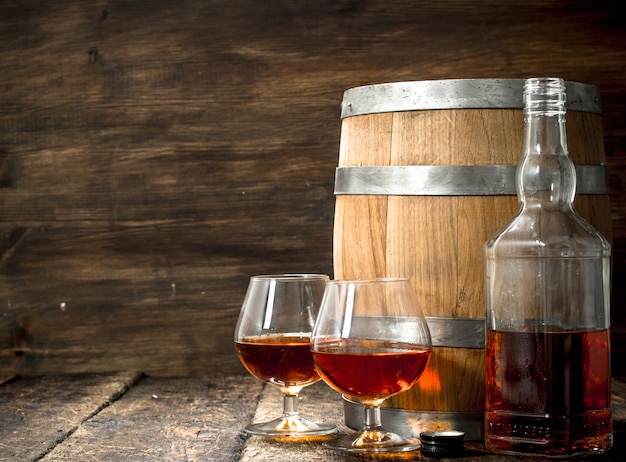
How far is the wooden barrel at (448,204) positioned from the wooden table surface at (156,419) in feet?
0.32

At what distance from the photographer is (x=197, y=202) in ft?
6.45

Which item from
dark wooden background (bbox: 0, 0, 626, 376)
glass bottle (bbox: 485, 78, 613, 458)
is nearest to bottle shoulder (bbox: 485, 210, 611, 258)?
glass bottle (bbox: 485, 78, 613, 458)

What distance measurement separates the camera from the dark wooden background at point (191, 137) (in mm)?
1938

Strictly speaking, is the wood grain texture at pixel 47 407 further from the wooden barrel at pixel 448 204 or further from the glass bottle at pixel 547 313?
the glass bottle at pixel 547 313

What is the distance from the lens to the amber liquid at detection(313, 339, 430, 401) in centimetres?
114

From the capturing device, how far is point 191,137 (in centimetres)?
196

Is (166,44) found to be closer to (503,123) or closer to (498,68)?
(498,68)

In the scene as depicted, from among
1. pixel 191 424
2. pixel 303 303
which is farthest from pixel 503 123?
pixel 191 424

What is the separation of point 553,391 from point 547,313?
0.10 meters

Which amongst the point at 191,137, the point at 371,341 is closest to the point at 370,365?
the point at 371,341

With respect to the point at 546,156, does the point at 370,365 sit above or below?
below

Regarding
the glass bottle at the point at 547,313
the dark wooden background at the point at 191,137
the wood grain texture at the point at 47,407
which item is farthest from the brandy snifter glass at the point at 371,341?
the dark wooden background at the point at 191,137

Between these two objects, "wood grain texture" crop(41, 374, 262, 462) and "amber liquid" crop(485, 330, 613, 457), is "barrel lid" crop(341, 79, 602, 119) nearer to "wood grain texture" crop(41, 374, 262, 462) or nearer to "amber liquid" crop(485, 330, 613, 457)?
"amber liquid" crop(485, 330, 613, 457)

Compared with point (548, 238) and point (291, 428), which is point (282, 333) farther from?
point (548, 238)
